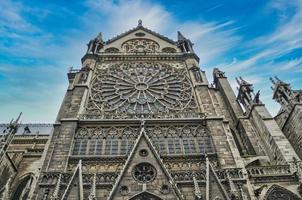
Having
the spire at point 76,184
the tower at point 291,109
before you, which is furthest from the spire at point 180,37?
the spire at point 76,184

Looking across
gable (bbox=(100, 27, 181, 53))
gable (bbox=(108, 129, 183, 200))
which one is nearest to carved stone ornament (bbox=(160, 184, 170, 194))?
gable (bbox=(108, 129, 183, 200))

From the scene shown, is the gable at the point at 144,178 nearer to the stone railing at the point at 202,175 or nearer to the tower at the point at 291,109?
the stone railing at the point at 202,175

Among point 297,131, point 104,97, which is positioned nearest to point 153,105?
point 104,97

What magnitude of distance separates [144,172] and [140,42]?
49.2 ft

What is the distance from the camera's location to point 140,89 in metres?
19.0

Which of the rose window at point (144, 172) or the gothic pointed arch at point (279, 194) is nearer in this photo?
the gothic pointed arch at point (279, 194)

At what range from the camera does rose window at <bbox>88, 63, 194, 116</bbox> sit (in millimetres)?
17391

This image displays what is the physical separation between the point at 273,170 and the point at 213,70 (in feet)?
36.7

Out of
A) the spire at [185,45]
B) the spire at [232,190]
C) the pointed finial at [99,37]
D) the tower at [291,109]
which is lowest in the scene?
the spire at [232,190]

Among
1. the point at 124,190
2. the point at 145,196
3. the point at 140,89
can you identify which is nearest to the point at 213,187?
the point at 145,196

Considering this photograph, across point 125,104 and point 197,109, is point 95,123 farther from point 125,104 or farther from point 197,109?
point 197,109

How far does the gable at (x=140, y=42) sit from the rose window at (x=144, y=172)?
12.8 meters

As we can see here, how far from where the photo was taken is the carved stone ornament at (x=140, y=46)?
77.5ft

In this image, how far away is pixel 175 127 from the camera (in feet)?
50.9
